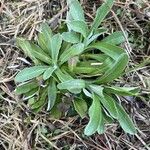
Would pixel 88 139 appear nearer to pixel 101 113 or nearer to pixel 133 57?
pixel 101 113

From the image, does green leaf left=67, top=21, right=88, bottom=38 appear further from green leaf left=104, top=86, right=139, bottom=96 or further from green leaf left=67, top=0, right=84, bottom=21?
green leaf left=104, top=86, right=139, bottom=96

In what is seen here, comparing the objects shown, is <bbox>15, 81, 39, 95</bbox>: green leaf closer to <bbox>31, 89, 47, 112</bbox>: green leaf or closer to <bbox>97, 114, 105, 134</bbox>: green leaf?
<bbox>31, 89, 47, 112</bbox>: green leaf

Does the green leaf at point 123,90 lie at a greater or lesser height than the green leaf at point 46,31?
lesser

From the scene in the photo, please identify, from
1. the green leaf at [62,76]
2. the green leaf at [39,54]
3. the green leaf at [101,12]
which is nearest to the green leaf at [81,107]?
the green leaf at [62,76]

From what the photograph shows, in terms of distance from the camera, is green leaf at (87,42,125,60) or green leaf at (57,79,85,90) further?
green leaf at (87,42,125,60)

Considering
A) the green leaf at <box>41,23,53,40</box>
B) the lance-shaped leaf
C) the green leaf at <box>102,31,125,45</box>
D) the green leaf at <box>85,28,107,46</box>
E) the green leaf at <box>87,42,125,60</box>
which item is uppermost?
the green leaf at <box>41,23,53,40</box>

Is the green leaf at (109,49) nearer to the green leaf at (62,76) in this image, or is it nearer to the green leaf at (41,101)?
the green leaf at (62,76)

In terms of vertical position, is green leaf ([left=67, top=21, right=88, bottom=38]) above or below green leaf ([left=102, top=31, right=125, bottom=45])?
above

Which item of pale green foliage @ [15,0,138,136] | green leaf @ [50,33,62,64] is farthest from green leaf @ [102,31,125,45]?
green leaf @ [50,33,62,64]

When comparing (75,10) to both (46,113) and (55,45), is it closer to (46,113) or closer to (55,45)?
(55,45)
